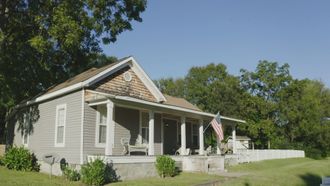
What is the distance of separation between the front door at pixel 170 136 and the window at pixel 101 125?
227 inches

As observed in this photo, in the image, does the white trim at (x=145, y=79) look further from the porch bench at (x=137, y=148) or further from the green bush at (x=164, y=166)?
the green bush at (x=164, y=166)

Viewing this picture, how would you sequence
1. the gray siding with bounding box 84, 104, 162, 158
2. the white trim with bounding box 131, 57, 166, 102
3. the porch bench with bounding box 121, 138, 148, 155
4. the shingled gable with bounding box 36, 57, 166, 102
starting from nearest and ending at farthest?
the gray siding with bounding box 84, 104, 162, 158 < the shingled gable with bounding box 36, 57, 166, 102 < the porch bench with bounding box 121, 138, 148, 155 < the white trim with bounding box 131, 57, 166, 102

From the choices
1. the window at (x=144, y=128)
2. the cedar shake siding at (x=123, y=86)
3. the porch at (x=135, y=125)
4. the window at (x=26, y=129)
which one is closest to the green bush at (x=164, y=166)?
the porch at (x=135, y=125)

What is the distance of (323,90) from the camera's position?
67.9 m

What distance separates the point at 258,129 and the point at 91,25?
3537 centimetres

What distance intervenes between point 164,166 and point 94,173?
3921 mm

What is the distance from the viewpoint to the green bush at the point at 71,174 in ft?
47.8

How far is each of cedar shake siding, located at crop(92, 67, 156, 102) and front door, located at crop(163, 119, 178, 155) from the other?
7.81 feet

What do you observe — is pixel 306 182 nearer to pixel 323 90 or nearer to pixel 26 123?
pixel 26 123

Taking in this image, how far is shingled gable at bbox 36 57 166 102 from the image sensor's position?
1666 cm

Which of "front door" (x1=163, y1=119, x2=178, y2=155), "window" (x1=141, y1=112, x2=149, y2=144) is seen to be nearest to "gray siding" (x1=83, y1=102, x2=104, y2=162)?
"window" (x1=141, y1=112, x2=149, y2=144)

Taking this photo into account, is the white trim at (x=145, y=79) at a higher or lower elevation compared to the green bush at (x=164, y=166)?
higher

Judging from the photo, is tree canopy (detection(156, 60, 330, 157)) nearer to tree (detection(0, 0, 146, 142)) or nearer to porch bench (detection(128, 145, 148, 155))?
tree (detection(0, 0, 146, 142))

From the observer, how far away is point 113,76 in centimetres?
1839
